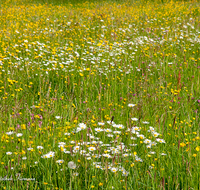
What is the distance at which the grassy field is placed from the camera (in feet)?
6.73

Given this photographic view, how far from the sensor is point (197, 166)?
6.85 ft

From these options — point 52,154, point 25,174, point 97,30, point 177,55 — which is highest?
point 97,30

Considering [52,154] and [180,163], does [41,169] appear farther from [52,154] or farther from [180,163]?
[180,163]

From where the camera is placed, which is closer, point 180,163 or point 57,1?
point 180,163

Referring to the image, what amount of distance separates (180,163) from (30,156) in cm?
130

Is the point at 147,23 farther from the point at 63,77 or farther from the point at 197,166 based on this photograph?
the point at 197,166

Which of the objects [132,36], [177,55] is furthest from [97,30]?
[177,55]

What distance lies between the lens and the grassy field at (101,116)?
2.05m

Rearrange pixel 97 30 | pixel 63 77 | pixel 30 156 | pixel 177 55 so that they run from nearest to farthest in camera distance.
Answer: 1. pixel 30 156
2. pixel 63 77
3. pixel 177 55
4. pixel 97 30

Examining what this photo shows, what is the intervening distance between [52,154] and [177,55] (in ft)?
15.2

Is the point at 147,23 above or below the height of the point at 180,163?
above

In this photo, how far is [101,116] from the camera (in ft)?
10.4

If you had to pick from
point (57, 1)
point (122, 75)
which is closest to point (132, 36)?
point (122, 75)

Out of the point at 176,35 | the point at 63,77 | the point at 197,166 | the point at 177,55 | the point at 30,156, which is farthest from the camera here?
the point at 176,35
